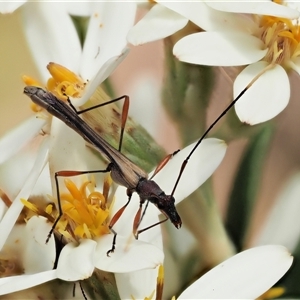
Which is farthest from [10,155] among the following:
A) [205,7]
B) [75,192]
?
[205,7]

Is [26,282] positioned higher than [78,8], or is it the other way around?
[78,8]

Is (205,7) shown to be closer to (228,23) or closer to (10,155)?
(228,23)

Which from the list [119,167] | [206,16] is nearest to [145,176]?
[119,167]

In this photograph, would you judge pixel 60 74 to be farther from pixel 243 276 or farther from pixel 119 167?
pixel 243 276

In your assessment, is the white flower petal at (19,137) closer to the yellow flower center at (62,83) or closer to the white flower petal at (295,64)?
the yellow flower center at (62,83)

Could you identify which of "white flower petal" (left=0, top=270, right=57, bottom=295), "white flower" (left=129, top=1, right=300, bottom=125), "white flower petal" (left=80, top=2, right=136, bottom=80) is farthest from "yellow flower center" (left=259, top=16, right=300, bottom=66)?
"white flower petal" (left=0, top=270, right=57, bottom=295)

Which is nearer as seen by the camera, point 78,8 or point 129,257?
point 129,257
